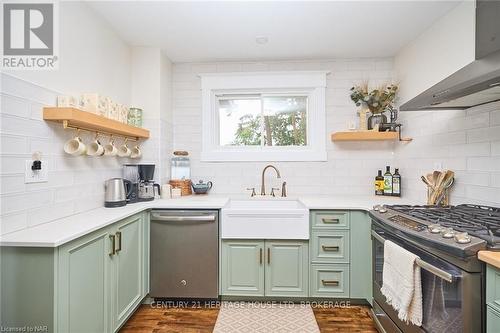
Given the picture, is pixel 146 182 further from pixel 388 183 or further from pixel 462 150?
pixel 462 150

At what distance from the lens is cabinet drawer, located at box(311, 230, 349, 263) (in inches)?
88.3

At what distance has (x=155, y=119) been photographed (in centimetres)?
269

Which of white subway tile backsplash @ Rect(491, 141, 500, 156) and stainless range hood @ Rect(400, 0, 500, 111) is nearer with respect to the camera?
stainless range hood @ Rect(400, 0, 500, 111)

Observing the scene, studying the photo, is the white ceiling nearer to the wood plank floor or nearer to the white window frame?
the white window frame

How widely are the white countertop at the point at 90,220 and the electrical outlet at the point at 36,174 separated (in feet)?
0.86

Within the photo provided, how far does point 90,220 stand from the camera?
1.66 metres

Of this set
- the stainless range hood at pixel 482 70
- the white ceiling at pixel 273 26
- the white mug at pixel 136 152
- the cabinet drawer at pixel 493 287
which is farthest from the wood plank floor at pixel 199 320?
the white ceiling at pixel 273 26

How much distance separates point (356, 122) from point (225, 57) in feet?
5.27

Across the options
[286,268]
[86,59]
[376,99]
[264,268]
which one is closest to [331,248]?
[286,268]

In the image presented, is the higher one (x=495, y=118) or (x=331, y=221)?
(x=495, y=118)

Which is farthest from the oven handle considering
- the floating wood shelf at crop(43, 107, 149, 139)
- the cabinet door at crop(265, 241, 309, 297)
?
the floating wood shelf at crop(43, 107, 149, 139)

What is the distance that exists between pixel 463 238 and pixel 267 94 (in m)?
2.34

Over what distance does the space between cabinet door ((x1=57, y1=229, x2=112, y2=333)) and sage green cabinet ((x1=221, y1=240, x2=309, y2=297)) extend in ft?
3.08

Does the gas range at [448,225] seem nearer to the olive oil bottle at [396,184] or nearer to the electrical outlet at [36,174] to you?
the olive oil bottle at [396,184]
